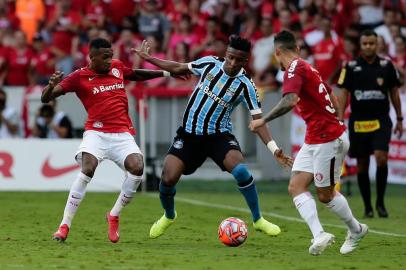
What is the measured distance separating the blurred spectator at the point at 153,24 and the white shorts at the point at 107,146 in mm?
11268

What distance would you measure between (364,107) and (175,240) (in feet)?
14.0

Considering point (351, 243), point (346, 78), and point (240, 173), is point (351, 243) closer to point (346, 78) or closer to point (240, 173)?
point (240, 173)

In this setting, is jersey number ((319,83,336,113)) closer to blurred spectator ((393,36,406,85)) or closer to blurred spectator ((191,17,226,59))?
blurred spectator ((393,36,406,85))

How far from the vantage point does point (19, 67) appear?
23.7m

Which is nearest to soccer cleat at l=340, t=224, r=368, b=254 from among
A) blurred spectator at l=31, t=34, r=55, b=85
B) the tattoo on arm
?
the tattoo on arm

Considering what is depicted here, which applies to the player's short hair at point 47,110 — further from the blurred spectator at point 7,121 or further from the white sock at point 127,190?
the white sock at point 127,190

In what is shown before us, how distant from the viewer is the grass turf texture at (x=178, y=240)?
33.8 feet

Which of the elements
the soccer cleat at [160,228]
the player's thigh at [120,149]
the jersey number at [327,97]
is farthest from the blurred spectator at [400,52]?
the jersey number at [327,97]

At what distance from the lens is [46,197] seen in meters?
18.5

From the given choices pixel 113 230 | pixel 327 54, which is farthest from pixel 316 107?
pixel 327 54

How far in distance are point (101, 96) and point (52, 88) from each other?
648mm

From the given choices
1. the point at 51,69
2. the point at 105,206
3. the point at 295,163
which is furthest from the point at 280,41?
the point at 51,69

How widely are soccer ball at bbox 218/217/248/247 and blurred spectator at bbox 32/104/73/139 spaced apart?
9037 millimetres

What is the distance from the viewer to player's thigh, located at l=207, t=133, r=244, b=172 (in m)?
12.4
